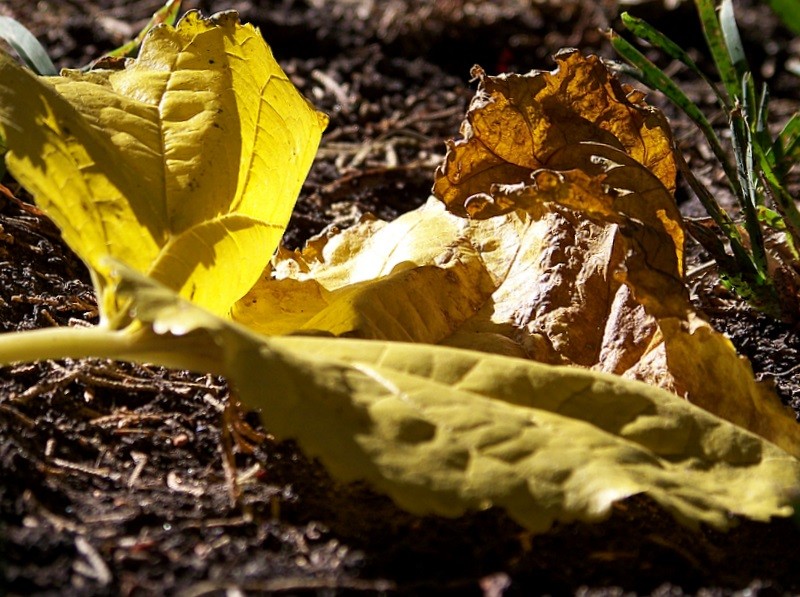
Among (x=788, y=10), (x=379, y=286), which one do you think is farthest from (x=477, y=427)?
(x=788, y=10)

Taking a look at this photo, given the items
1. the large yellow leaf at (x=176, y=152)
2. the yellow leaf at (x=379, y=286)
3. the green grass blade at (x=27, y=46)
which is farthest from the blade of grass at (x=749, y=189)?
the green grass blade at (x=27, y=46)

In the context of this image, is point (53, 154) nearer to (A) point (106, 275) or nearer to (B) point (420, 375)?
(A) point (106, 275)

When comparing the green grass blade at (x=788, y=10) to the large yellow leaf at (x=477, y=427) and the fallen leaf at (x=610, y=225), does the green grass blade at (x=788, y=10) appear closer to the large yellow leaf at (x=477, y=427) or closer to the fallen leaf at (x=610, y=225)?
the fallen leaf at (x=610, y=225)

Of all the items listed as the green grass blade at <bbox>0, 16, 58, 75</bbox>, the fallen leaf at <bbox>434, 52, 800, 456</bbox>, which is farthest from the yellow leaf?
the green grass blade at <bbox>0, 16, 58, 75</bbox>

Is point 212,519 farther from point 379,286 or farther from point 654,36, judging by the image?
point 654,36

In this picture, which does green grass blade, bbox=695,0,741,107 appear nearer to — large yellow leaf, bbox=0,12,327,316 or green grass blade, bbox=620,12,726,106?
green grass blade, bbox=620,12,726,106
